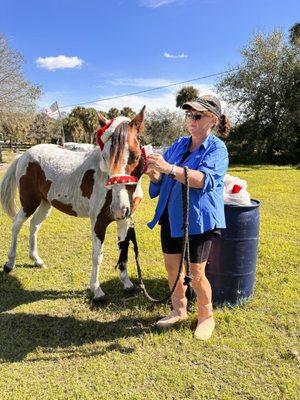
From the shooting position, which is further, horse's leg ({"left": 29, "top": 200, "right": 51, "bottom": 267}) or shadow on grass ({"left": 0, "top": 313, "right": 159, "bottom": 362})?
horse's leg ({"left": 29, "top": 200, "right": 51, "bottom": 267})

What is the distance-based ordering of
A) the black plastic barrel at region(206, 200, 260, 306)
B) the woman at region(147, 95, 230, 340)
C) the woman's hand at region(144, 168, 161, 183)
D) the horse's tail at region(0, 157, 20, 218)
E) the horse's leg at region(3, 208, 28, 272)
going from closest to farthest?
1. the woman at region(147, 95, 230, 340)
2. the woman's hand at region(144, 168, 161, 183)
3. the black plastic barrel at region(206, 200, 260, 306)
4. the horse's leg at region(3, 208, 28, 272)
5. the horse's tail at region(0, 157, 20, 218)

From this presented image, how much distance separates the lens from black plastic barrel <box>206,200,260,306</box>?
3.57m

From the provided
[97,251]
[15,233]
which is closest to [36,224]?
[15,233]

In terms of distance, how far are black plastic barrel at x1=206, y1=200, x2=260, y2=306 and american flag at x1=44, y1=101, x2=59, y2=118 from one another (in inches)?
898

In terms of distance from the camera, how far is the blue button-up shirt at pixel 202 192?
Answer: 2.76 metres

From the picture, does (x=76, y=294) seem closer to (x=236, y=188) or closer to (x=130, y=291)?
(x=130, y=291)

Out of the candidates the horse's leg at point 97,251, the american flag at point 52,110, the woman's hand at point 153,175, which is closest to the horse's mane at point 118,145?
the woman's hand at point 153,175

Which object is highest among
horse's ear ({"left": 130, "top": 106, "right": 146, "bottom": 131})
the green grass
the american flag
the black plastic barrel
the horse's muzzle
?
the american flag

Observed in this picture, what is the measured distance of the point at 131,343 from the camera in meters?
3.19

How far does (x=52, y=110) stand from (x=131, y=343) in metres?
24.0

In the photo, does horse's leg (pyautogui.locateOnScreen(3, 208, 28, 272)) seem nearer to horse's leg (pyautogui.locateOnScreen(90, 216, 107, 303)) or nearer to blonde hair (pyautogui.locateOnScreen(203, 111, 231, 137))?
horse's leg (pyautogui.locateOnScreen(90, 216, 107, 303))

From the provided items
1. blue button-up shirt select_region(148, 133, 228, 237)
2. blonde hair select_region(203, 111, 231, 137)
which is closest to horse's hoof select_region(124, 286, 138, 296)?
blue button-up shirt select_region(148, 133, 228, 237)

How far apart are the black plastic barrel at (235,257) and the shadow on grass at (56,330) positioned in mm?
743

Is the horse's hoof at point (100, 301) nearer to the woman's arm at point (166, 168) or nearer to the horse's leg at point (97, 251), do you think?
the horse's leg at point (97, 251)
